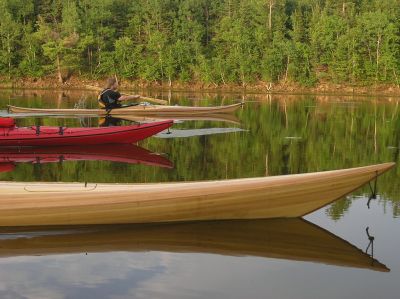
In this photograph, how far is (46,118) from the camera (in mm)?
25734

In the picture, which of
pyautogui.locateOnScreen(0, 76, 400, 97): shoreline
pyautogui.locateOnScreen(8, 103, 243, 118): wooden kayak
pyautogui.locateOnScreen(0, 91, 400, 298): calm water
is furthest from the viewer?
pyautogui.locateOnScreen(0, 76, 400, 97): shoreline

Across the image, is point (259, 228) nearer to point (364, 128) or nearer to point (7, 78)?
point (364, 128)

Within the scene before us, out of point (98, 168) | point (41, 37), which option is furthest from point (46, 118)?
point (41, 37)

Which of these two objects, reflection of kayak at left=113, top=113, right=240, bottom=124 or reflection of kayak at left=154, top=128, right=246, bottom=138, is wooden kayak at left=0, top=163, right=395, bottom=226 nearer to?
reflection of kayak at left=154, top=128, right=246, bottom=138

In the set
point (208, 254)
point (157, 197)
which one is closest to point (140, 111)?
point (157, 197)

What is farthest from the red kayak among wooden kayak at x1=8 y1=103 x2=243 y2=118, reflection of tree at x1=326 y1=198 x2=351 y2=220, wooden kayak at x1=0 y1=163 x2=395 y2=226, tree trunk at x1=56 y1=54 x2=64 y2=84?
tree trunk at x1=56 y1=54 x2=64 y2=84

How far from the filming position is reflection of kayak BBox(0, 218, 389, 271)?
7996 millimetres

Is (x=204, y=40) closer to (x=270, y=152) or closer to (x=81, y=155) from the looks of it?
(x=270, y=152)

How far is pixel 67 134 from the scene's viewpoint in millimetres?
16297

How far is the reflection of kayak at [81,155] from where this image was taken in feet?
48.9

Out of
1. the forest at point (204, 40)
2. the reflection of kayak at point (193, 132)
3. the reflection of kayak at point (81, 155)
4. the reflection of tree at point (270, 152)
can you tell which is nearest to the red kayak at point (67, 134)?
the reflection of kayak at point (81, 155)

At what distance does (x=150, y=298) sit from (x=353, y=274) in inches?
99.3

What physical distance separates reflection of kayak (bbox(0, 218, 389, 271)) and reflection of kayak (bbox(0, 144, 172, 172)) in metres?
5.40

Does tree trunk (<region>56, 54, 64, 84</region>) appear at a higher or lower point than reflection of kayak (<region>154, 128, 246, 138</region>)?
higher
